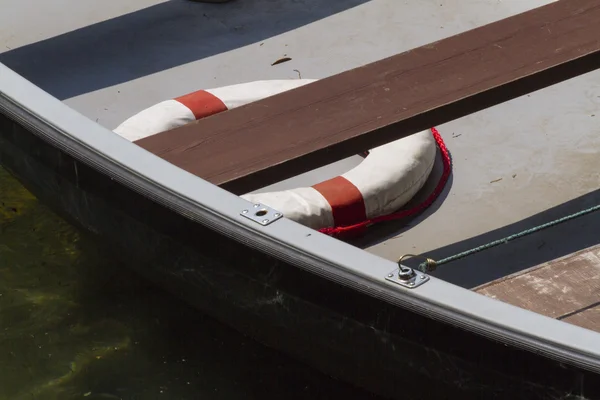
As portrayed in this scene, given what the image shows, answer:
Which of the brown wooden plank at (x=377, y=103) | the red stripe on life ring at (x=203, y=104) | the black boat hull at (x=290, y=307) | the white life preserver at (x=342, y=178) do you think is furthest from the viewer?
the red stripe on life ring at (x=203, y=104)

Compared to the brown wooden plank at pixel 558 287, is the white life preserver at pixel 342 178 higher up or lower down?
higher up

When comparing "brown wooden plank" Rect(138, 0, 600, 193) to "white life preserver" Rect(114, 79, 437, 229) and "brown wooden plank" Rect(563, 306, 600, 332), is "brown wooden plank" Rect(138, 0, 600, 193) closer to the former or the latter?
"white life preserver" Rect(114, 79, 437, 229)

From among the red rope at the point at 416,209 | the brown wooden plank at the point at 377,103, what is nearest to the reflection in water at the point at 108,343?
the red rope at the point at 416,209

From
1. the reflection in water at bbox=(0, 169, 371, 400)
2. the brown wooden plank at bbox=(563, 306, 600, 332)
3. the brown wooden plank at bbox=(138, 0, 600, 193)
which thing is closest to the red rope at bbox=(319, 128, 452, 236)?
the brown wooden plank at bbox=(138, 0, 600, 193)

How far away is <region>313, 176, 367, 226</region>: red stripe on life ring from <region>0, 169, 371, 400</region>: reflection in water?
0.49 m

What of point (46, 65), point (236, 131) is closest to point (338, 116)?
point (236, 131)

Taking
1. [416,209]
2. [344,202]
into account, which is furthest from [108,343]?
[416,209]

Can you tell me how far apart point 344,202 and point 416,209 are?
0.29 metres

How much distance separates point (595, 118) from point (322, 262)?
6.04 ft

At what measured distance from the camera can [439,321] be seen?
258cm

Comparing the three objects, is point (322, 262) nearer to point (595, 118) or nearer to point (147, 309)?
point (147, 309)

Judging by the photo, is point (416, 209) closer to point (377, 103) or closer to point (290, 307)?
point (377, 103)

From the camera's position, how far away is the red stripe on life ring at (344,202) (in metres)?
3.50

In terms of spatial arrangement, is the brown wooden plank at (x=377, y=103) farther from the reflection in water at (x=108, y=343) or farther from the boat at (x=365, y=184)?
the reflection in water at (x=108, y=343)
